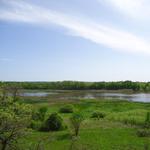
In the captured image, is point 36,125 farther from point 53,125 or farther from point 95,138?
point 95,138

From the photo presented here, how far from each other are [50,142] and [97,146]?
15.6 ft

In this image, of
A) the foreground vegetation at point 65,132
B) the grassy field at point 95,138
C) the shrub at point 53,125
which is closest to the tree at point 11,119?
the foreground vegetation at point 65,132

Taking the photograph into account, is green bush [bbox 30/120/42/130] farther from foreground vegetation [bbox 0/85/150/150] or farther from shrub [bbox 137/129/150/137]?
shrub [bbox 137/129/150/137]

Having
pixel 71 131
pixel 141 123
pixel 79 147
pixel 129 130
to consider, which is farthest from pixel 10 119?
pixel 141 123

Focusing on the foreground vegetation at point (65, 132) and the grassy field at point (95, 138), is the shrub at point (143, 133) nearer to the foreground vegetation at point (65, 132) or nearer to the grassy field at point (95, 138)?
the foreground vegetation at point (65, 132)

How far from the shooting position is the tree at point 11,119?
15.9 meters

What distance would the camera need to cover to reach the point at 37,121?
3744cm

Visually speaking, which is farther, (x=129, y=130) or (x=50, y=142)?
(x=129, y=130)

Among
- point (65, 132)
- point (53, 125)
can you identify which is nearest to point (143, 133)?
point (65, 132)

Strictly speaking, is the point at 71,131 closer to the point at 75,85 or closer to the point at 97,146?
the point at 97,146

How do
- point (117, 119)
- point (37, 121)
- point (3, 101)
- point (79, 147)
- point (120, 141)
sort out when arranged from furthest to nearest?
point (117, 119) < point (37, 121) < point (120, 141) < point (79, 147) < point (3, 101)

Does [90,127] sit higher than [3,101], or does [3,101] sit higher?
[3,101]

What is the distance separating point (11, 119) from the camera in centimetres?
1580

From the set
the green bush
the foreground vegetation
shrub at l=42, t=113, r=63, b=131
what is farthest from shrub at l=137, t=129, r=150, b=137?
the green bush
